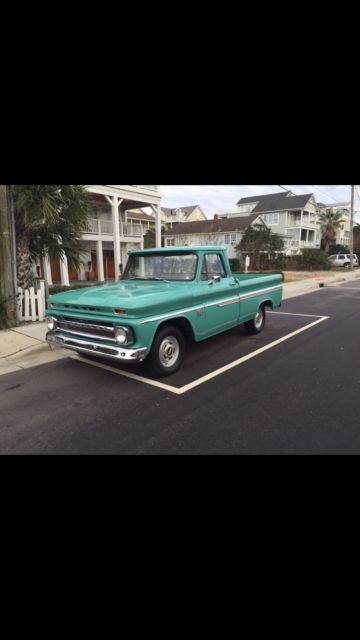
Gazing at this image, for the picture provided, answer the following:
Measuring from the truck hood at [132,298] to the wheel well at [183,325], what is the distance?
8.7 inches

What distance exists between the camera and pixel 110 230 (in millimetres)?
20547

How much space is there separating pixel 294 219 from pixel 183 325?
134ft

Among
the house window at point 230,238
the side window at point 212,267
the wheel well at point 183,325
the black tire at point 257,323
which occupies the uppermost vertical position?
the house window at point 230,238

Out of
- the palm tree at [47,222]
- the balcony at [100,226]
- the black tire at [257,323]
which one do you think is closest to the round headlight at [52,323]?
the palm tree at [47,222]

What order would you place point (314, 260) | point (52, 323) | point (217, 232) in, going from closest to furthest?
1. point (52, 323)
2. point (314, 260)
3. point (217, 232)

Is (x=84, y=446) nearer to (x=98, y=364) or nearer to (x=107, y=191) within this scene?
(x=98, y=364)

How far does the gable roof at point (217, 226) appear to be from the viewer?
1496 inches

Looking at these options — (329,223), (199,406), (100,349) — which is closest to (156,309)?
(100,349)

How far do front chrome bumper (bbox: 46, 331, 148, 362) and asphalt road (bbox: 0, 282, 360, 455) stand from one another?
1.61ft

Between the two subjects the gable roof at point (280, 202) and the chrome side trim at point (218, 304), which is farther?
the gable roof at point (280, 202)

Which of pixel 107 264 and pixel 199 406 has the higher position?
pixel 107 264

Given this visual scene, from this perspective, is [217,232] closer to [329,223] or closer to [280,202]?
[280,202]

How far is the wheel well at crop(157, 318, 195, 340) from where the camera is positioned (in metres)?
4.75

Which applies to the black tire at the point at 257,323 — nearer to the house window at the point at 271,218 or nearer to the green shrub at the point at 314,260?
the green shrub at the point at 314,260
